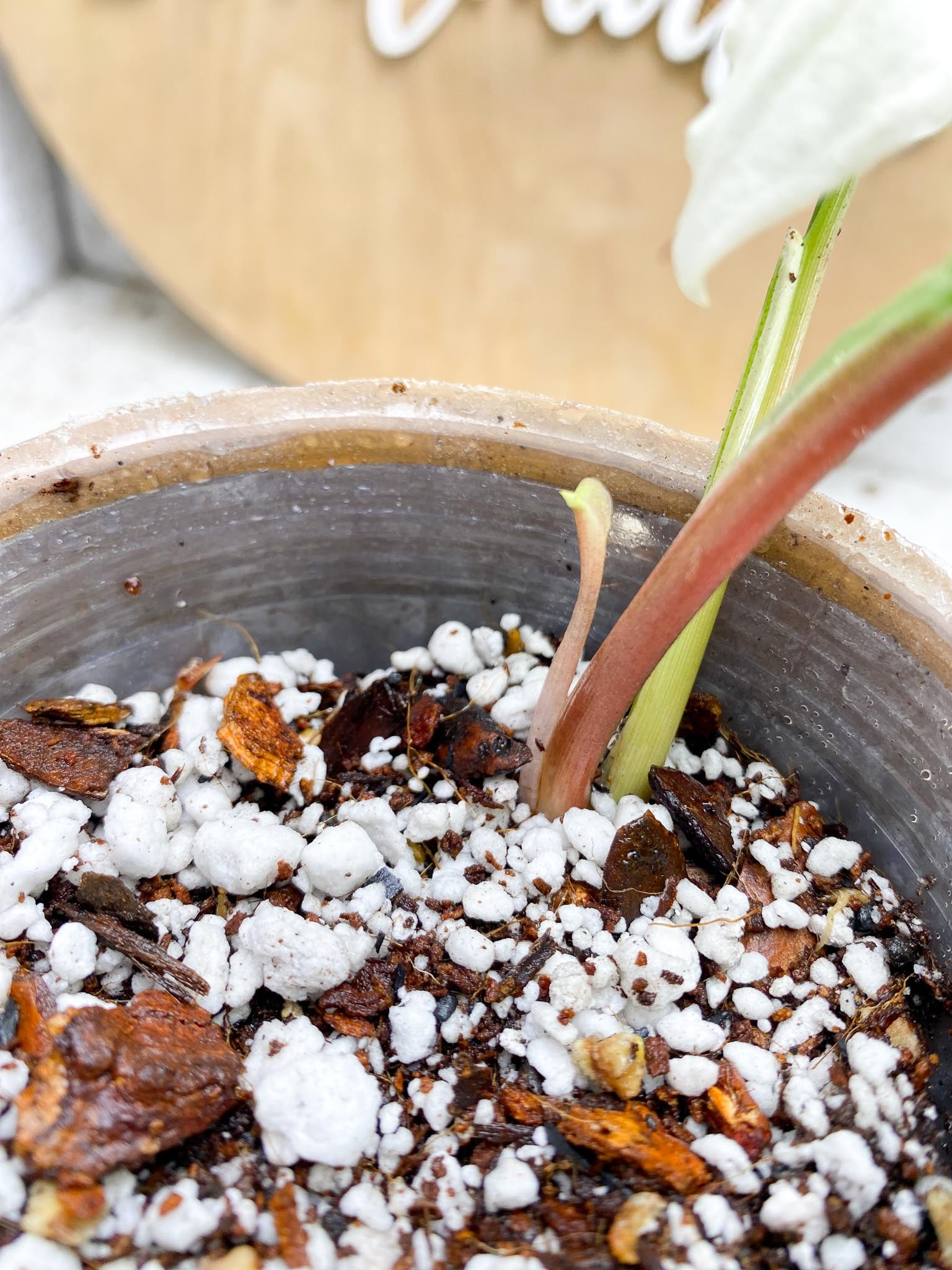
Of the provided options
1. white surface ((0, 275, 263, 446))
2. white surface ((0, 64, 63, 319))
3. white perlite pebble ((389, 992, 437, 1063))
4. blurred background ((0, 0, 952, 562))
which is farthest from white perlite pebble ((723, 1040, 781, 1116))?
white surface ((0, 64, 63, 319))

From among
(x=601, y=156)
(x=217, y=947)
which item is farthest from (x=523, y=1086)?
(x=601, y=156)

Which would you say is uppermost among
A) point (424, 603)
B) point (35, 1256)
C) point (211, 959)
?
point (424, 603)

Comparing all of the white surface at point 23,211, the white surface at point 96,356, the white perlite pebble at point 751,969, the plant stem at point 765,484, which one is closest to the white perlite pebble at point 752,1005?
the white perlite pebble at point 751,969

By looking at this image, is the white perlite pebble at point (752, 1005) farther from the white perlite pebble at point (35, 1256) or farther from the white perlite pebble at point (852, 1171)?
the white perlite pebble at point (35, 1256)

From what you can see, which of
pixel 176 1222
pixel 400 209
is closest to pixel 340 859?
pixel 176 1222

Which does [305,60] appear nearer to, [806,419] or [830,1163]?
[806,419]

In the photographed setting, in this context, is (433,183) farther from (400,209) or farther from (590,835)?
(590,835)
